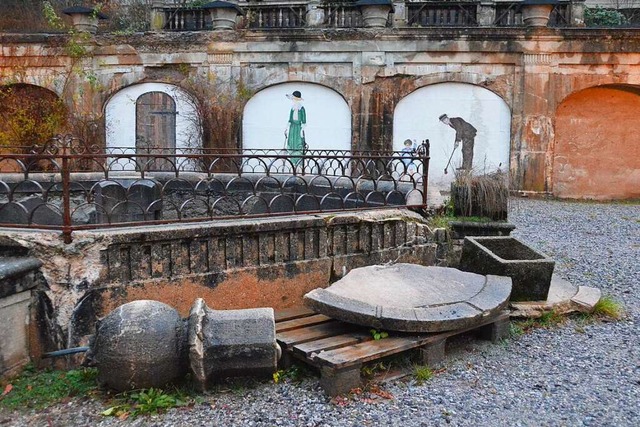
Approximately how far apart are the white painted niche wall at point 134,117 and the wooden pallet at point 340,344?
41.1 ft

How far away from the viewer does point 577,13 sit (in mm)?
15180

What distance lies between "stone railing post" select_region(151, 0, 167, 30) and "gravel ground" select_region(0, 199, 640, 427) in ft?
46.9

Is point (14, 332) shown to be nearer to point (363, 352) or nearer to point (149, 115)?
point (363, 352)

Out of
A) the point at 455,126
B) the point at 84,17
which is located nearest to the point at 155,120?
the point at 84,17

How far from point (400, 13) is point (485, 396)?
13473 mm

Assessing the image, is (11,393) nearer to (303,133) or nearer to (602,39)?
(303,133)

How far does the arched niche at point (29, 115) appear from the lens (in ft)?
51.4

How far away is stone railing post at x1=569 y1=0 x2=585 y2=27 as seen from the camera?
15141mm

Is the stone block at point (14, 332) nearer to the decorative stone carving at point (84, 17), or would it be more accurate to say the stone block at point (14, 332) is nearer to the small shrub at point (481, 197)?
the small shrub at point (481, 197)

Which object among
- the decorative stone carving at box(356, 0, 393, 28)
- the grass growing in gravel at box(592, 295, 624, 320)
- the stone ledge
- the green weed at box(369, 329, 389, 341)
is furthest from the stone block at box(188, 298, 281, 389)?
the decorative stone carving at box(356, 0, 393, 28)

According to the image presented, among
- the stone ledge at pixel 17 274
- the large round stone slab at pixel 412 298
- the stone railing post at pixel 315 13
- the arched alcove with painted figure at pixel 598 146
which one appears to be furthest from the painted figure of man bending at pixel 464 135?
the stone ledge at pixel 17 274

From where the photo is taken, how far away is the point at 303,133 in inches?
628

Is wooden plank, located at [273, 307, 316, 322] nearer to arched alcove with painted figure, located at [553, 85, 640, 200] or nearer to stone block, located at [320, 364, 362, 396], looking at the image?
stone block, located at [320, 364, 362, 396]

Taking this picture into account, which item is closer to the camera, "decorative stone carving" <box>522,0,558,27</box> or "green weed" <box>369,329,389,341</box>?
"green weed" <box>369,329,389,341</box>
